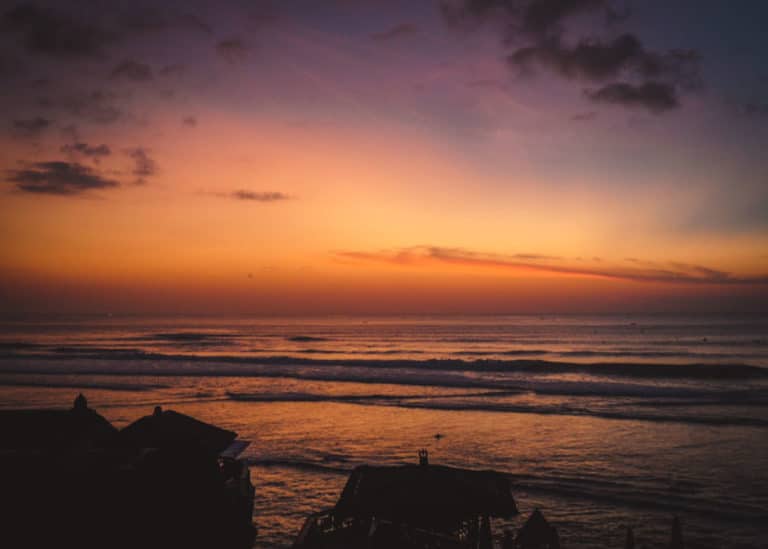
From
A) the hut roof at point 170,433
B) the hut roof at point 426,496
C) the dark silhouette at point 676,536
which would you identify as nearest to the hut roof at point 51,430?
the hut roof at point 170,433

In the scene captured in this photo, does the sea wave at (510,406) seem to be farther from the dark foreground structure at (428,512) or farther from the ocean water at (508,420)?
Answer: the dark foreground structure at (428,512)

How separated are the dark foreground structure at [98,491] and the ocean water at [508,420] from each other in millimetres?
3996

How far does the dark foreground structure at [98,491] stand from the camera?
28.2 ft

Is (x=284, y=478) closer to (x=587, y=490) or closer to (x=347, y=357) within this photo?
(x=587, y=490)

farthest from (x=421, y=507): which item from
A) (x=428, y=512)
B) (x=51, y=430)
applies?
(x=51, y=430)

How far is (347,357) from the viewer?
62688 millimetres

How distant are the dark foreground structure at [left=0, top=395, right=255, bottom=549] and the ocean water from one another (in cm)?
400

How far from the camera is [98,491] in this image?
29.1 feet

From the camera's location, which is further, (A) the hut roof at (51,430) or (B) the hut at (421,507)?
(B) the hut at (421,507)

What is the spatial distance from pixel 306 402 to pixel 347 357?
30.8 meters

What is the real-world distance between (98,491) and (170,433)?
7.57 feet

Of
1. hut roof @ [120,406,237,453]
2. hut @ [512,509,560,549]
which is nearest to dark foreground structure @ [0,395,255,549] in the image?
hut roof @ [120,406,237,453]

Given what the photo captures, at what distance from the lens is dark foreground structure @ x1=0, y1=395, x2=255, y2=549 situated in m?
8.61

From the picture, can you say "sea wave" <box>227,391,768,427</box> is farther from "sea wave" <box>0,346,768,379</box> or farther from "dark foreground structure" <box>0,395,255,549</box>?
"dark foreground structure" <box>0,395,255,549</box>
